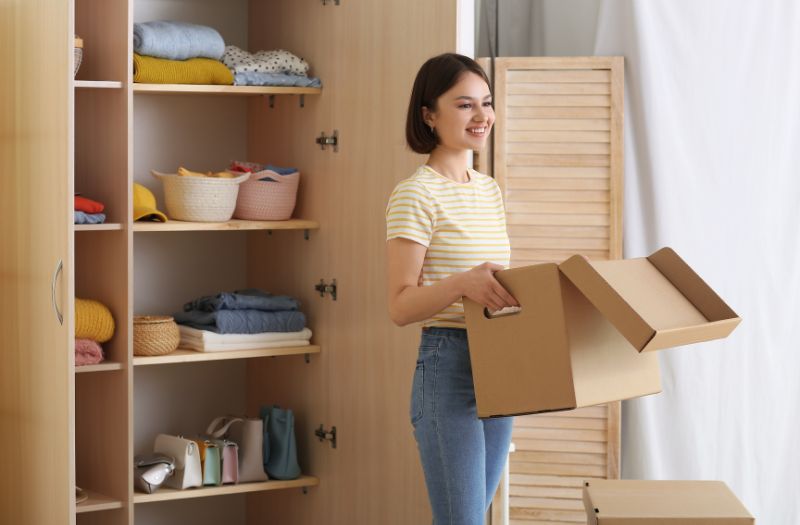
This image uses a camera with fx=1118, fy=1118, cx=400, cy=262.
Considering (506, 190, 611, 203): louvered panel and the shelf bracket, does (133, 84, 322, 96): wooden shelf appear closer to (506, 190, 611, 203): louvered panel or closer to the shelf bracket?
(506, 190, 611, 203): louvered panel

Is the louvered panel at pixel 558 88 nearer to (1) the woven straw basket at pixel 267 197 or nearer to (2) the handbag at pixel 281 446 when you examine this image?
(1) the woven straw basket at pixel 267 197

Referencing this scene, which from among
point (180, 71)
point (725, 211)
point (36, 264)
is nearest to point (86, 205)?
point (36, 264)

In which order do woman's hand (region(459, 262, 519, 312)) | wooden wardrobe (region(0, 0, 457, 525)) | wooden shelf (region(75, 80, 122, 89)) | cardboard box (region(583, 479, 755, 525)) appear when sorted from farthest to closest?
wooden shelf (region(75, 80, 122, 89))
wooden wardrobe (region(0, 0, 457, 525))
cardboard box (region(583, 479, 755, 525))
woman's hand (region(459, 262, 519, 312))

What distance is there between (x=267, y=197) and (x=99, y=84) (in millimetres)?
586

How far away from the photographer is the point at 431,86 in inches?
83.0

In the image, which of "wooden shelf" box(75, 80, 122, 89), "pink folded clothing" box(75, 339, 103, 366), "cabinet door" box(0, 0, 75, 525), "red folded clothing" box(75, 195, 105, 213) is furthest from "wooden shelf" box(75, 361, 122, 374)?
"wooden shelf" box(75, 80, 122, 89)

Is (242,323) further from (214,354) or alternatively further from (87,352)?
(87,352)

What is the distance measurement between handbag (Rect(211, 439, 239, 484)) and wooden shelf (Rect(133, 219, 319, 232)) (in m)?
0.60

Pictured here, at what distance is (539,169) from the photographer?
10.1ft

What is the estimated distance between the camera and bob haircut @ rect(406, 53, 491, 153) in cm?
209

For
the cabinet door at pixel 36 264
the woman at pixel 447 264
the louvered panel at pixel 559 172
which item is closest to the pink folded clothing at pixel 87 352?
the cabinet door at pixel 36 264

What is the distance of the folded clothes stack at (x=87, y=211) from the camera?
2.76 m

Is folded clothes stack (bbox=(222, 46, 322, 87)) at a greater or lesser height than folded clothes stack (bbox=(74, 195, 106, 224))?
greater

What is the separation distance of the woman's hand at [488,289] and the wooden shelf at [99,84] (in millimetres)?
1287
